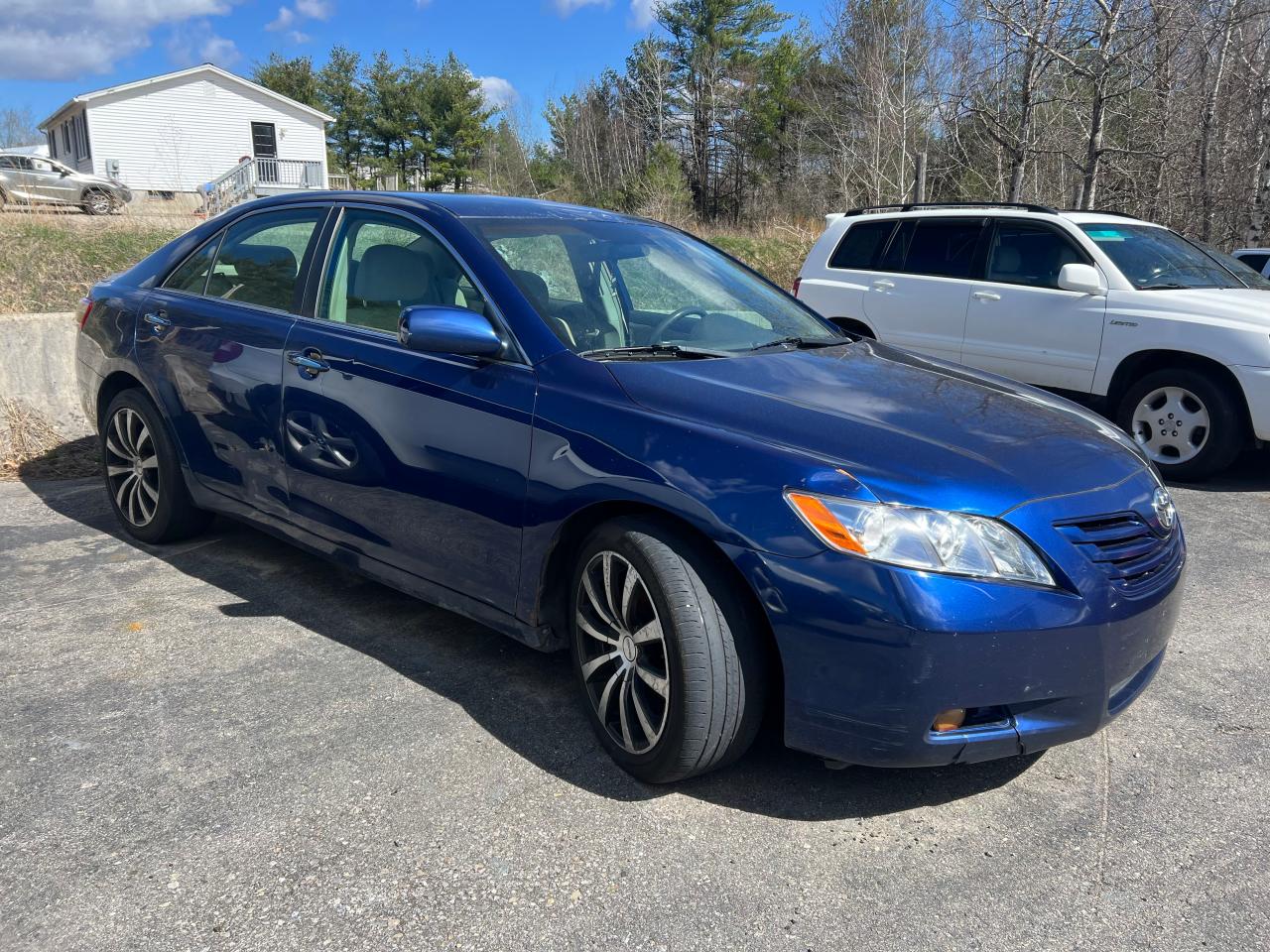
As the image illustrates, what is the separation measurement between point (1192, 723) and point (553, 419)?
7.63 feet

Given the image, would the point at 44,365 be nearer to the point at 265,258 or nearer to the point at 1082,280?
the point at 265,258

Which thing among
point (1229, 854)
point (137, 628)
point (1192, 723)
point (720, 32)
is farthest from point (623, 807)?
point (720, 32)

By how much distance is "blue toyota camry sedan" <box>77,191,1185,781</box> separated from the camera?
7.98 ft

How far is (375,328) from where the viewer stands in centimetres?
363

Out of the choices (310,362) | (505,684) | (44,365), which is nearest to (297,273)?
(310,362)

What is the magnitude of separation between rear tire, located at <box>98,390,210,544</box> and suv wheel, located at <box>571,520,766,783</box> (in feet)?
8.35

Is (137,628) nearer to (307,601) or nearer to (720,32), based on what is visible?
(307,601)

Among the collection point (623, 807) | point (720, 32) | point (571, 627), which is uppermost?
point (720, 32)

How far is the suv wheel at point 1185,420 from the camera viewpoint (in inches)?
249

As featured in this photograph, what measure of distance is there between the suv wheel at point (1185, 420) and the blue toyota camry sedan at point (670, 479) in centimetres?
363

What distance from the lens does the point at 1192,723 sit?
328 centimetres

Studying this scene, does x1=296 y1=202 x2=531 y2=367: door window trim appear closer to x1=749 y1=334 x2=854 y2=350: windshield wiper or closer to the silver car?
x1=749 y1=334 x2=854 y2=350: windshield wiper

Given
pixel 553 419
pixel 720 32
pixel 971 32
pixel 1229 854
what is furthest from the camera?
pixel 720 32

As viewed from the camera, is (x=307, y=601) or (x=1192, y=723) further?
(x=307, y=601)
